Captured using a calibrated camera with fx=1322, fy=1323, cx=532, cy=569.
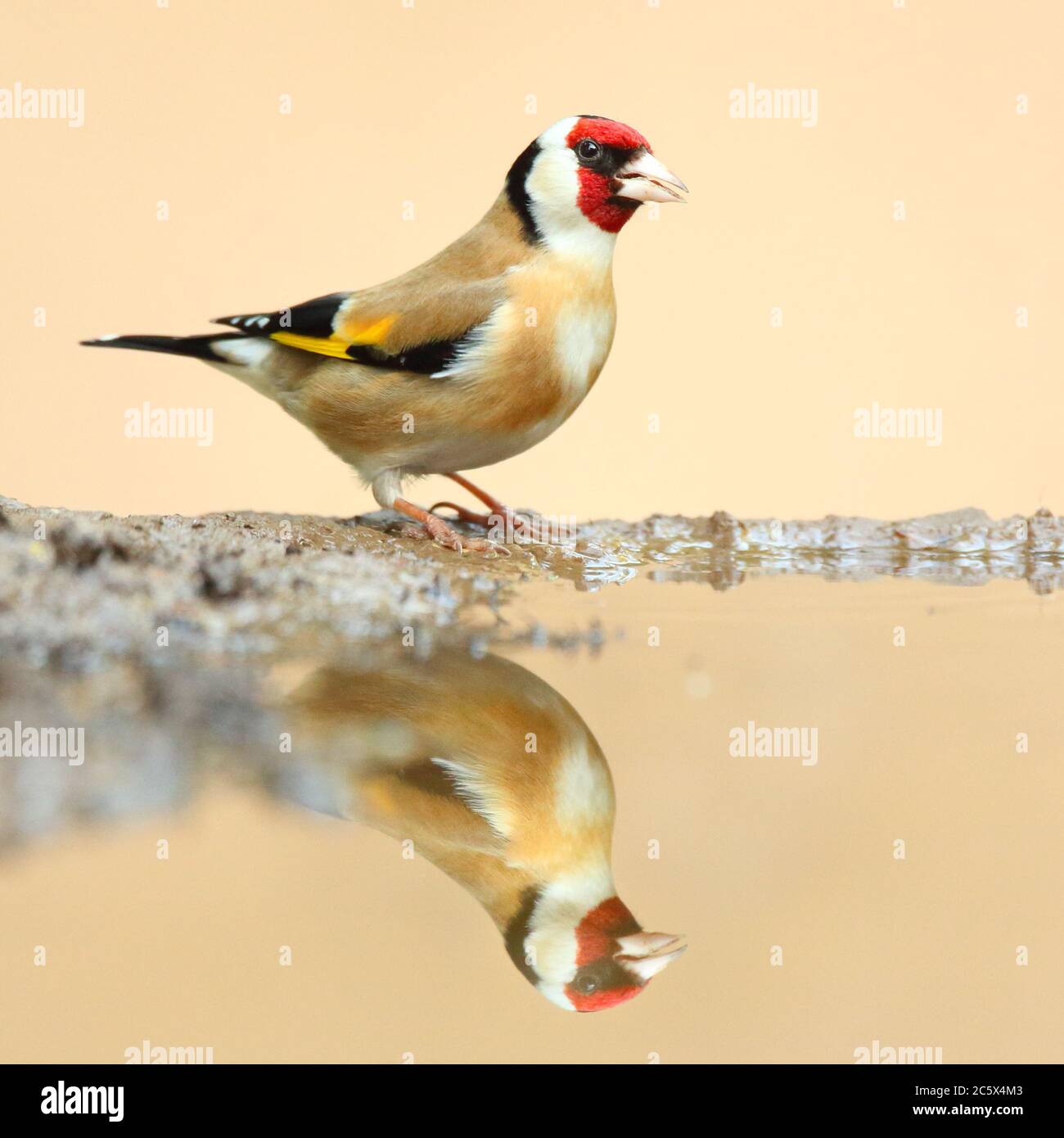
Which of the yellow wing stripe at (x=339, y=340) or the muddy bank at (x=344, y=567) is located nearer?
the muddy bank at (x=344, y=567)

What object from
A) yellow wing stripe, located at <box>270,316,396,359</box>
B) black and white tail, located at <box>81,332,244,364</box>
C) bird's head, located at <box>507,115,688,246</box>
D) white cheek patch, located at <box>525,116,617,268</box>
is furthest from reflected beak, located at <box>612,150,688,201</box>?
black and white tail, located at <box>81,332,244,364</box>

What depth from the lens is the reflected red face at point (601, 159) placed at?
400 centimetres

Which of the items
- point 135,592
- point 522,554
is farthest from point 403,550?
point 135,592

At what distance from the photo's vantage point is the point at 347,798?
2.09 m

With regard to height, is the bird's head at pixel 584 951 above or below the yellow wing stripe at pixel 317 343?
below

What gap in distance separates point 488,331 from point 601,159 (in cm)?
64

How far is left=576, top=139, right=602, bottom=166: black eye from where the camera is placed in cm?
402

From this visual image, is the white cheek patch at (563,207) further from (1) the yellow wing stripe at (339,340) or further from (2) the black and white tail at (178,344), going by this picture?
(2) the black and white tail at (178,344)

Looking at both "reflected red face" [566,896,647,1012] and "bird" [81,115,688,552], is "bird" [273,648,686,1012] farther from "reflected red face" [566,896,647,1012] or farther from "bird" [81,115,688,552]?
"bird" [81,115,688,552]

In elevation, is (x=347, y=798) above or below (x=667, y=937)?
above

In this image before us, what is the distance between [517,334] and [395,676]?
1589 mm

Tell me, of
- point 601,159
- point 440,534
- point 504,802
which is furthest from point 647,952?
point 601,159

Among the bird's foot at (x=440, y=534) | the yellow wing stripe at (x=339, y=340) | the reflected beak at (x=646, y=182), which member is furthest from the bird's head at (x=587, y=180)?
the bird's foot at (x=440, y=534)

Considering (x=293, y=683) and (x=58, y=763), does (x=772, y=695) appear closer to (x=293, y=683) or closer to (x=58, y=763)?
(x=293, y=683)
